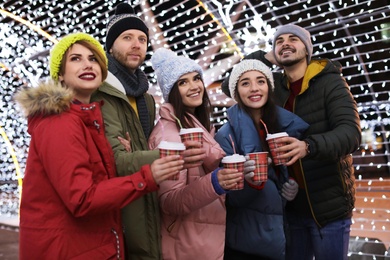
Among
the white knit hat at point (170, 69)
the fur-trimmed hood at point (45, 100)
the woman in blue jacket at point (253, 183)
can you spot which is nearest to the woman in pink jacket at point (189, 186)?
the white knit hat at point (170, 69)

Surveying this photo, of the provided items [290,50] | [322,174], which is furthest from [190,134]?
[290,50]

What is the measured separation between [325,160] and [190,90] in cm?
79

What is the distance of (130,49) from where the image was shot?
2.47 m

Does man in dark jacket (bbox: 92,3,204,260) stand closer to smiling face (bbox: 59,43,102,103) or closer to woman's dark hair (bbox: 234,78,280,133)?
smiling face (bbox: 59,43,102,103)

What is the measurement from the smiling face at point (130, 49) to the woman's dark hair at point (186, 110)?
0.28m

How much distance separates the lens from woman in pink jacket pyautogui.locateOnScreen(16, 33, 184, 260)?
1.59 metres

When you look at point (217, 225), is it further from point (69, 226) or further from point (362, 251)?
point (362, 251)

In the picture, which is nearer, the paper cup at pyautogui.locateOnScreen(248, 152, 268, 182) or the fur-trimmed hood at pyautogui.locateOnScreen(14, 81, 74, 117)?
the fur-trimmed hood at pyautogui.locateOnScreen(14, 81, 74, 117)

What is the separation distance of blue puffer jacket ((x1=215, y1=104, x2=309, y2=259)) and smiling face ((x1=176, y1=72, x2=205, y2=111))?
0.21 m

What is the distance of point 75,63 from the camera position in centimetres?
189

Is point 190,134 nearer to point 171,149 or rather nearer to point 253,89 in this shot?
point 171,149

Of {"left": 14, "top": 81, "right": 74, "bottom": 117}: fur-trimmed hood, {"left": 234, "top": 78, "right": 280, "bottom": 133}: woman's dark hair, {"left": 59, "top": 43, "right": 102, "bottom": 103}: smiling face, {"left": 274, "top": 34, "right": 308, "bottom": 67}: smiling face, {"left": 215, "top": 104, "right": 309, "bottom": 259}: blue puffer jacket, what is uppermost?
{"left": 274, "top": 34, "right": 308, "bottom": 67}: smiling face

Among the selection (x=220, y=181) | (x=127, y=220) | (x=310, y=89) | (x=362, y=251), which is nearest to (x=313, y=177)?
(x=310, y=89)

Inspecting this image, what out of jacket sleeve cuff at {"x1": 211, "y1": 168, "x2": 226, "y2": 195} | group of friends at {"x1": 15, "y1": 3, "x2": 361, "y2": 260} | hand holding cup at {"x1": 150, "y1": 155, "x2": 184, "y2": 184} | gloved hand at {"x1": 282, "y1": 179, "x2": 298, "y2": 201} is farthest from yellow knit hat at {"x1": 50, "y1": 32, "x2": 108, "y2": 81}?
gloved hand at {"x1": 282, "y1": 179, "x2": 298, "y2": 201}
